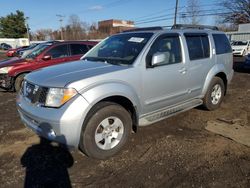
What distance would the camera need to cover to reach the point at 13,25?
6919 cm

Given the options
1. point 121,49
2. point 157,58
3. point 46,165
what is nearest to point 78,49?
point 121,49

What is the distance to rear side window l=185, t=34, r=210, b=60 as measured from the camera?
4762mm

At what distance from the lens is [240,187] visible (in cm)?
287

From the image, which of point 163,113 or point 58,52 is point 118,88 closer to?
point 163,113

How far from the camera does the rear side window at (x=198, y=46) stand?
187 inches

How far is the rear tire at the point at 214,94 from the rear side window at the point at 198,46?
0.69 m

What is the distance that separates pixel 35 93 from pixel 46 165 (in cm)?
102

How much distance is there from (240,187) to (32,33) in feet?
303

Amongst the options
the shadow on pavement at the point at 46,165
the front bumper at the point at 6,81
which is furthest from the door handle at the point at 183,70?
the front bumper at the point at 6,81

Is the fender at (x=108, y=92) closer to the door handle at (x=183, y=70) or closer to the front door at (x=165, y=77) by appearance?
the front door at (x=165, y=77)

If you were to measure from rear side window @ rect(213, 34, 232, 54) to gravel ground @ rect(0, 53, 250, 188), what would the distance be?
180cm

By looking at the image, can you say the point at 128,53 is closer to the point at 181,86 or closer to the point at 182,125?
the point at 181,86

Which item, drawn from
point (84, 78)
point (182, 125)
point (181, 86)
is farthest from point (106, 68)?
point (182, 125)

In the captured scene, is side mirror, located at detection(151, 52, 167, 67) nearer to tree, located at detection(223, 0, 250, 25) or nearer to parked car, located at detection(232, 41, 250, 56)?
parked car, located at detection(232, 41, 250, 56)
